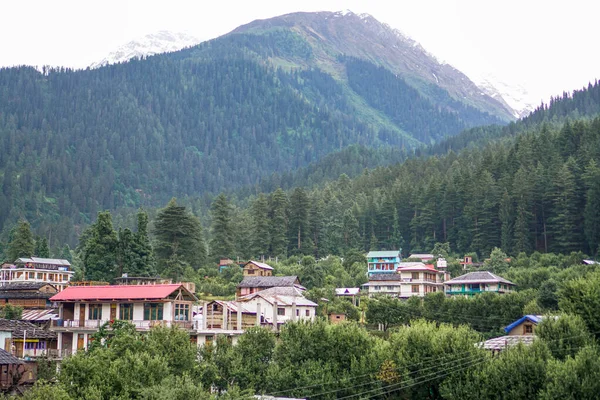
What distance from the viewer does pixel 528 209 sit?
14925 cm

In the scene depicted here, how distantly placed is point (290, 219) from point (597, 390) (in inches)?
4315

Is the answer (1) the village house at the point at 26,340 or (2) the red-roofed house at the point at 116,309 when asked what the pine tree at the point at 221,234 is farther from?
(1) the village house at the point at 26,340

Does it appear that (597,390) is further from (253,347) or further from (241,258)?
(241,258)

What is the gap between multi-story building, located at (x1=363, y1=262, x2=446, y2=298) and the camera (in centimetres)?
13212

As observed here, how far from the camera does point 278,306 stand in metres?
105

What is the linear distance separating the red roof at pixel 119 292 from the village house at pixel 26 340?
426 centimetres

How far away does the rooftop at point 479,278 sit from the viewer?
403 ft

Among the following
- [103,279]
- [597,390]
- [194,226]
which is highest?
[194,226]

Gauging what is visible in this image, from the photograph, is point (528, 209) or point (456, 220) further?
point (456, 220)

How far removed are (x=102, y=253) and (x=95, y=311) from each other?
33.7 meters

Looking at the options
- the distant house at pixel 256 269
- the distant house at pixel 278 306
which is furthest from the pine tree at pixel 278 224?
the distant house at pixel 278 306

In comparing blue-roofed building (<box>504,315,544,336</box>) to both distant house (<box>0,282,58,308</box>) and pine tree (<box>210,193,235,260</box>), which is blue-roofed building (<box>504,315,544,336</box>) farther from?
pine tree (<box>210,193,235,260</box>)

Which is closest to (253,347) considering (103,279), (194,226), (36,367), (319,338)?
(319,338)

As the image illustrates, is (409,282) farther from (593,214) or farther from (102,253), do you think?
(102,253)
